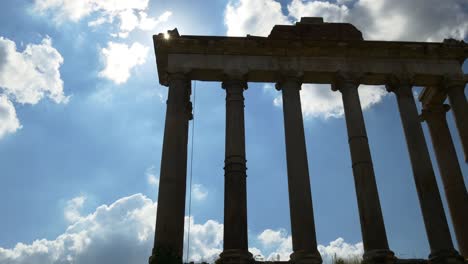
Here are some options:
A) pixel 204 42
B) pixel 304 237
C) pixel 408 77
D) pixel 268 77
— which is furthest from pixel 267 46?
pixel 304 237

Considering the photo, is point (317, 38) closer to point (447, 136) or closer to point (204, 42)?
point (204, 42)

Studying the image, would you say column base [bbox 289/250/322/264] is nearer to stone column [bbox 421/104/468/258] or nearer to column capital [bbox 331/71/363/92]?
stone column [bbox 421/104/468/258]

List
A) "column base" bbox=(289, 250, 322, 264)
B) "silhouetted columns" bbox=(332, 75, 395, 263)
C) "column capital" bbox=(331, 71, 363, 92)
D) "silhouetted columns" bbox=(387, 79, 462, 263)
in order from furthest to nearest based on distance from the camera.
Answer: "column capital" bbox=(331, 71, 363, 92) < "silhouetted columns" bbox=(387, 79, 462, 263) < "silhouetted columns" bbox=(332, 75, 395, 263) < "column base" bbox=(289, 250, 322, 264)

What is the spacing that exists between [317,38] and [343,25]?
3.66m

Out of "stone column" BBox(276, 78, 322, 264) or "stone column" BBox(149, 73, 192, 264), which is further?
"stone column" BBox(276, 78, 322, 264)

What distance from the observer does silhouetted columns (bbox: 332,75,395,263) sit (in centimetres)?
3078

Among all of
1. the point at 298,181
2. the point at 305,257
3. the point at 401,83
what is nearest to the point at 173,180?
the point at 298,181

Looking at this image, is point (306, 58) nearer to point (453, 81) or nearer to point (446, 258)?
point (453, 81)

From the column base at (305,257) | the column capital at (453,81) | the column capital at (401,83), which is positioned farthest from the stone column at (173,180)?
the column capital at (453,81)

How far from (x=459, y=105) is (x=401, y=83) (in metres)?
5.04

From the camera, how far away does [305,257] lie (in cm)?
2961

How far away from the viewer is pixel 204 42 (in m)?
37.9

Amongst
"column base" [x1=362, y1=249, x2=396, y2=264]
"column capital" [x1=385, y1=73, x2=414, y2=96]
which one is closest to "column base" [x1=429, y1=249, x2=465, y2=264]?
"column base" [x1=362, y1=249, x2=396, y2=264]

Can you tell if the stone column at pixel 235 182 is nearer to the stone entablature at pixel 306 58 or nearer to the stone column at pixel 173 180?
the stone entablature at pixel 306 58
